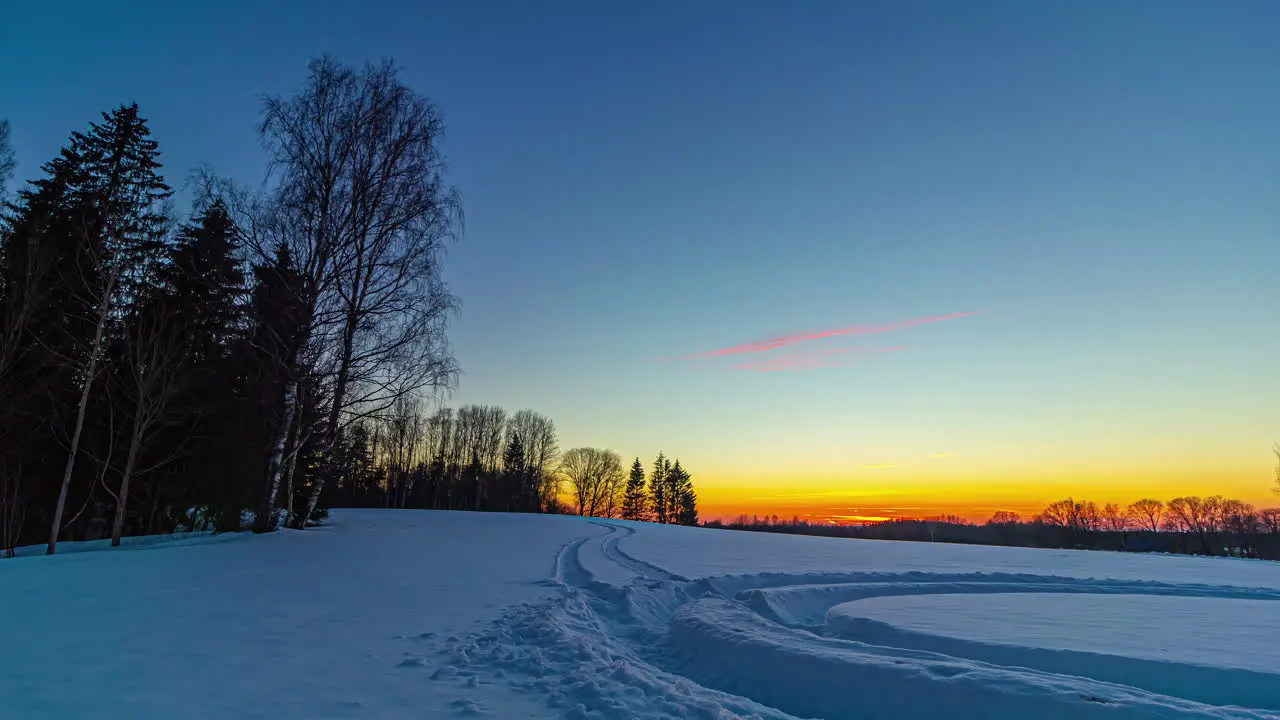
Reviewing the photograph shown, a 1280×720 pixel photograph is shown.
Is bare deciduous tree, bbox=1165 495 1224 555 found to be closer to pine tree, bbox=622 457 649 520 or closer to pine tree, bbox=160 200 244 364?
pine tree, bbox=622 457 649 520

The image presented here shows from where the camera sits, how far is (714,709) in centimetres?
378

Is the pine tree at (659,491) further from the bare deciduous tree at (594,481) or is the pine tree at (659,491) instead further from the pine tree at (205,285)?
the pine tree at (205,285)

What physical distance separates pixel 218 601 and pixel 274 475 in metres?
7.68

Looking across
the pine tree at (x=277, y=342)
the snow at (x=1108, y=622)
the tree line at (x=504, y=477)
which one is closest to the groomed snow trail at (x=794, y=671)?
the snow at (x=1108, y=622)

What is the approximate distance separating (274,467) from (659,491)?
6101 cm

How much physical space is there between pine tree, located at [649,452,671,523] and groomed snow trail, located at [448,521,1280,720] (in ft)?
211

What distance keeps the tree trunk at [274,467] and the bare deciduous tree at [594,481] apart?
59986 millimetres

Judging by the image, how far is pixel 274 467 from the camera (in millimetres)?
12719

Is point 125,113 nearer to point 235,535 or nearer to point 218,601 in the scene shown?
point 235,535

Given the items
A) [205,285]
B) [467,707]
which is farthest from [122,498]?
[467,707]

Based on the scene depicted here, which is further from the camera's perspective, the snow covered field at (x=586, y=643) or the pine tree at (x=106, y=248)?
the pine tree at (x=106, y=248)

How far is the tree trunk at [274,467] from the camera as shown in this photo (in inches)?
495

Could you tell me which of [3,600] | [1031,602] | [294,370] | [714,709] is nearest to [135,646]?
[3,600]

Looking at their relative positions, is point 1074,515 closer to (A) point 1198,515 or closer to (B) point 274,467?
(A) point 1198,515
